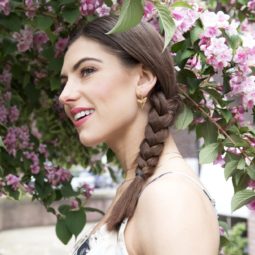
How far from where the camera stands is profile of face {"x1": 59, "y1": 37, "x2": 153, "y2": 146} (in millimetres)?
1390

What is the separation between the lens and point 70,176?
2.54 m

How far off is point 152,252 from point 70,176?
1422 mm

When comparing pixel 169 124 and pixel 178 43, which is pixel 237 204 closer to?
pixel 169 124

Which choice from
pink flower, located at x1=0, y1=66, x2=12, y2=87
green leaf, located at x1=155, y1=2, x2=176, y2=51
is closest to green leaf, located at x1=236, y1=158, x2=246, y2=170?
green leaf, located at x1=155, y1=2, x2=176, y2=51

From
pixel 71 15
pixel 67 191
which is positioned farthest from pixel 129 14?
pixel 67 191

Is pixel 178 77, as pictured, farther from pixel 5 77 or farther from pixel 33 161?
pixel 5 77

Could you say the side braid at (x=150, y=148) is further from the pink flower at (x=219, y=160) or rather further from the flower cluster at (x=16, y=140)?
the flower cluster at (x=16, y=140)

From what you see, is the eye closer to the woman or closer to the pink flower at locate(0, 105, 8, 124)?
the woman

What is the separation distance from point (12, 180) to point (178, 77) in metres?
0.85

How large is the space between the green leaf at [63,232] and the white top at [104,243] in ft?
2.84

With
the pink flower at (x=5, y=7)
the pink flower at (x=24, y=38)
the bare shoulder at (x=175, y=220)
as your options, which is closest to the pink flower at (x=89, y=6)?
the pink flower at (x=5, y=7)

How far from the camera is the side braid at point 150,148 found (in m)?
1.31

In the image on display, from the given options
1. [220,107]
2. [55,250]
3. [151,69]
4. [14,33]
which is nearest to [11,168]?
[14,33]

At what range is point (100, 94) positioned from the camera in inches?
54.6
